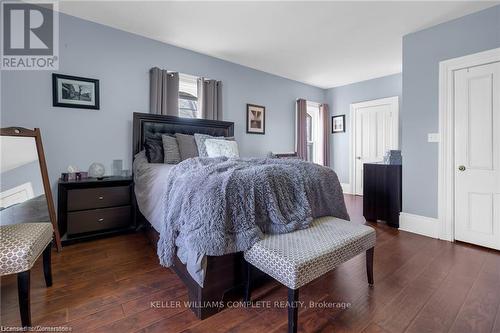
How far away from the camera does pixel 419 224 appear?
2969 mm

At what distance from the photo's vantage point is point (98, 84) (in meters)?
2.91

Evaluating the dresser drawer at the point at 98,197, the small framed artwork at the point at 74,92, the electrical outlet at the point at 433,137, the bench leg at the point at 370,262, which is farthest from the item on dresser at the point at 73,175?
the electrical outlet at the point at 433,137

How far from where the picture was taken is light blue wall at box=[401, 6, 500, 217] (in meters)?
2.67

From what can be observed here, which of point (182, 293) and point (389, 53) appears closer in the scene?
point (182, 293)

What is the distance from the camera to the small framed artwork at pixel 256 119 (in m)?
4.41

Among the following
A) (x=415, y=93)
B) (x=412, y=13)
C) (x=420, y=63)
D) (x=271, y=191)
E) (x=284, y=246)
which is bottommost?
(x=284, y=246)

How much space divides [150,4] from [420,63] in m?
3.31

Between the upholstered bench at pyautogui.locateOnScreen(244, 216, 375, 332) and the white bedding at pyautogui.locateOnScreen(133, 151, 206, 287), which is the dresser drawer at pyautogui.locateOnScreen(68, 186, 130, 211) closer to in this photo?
the white bedding at pyautogui.locateOnScreen(133, 151, 206, 287)

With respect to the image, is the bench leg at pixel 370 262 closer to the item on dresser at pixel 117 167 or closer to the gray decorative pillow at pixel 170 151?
the gray decorative pillow at pixel 170 151

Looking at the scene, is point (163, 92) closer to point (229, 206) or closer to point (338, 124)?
point (229, 206)

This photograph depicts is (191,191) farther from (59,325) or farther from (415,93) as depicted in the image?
(415,93)

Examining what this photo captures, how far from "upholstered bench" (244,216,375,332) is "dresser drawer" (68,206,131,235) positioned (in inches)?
76.8

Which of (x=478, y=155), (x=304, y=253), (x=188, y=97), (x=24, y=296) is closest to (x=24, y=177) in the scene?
(x=24, y=296)

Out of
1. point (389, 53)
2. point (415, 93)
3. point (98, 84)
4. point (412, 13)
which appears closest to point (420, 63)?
point (415, 93)
